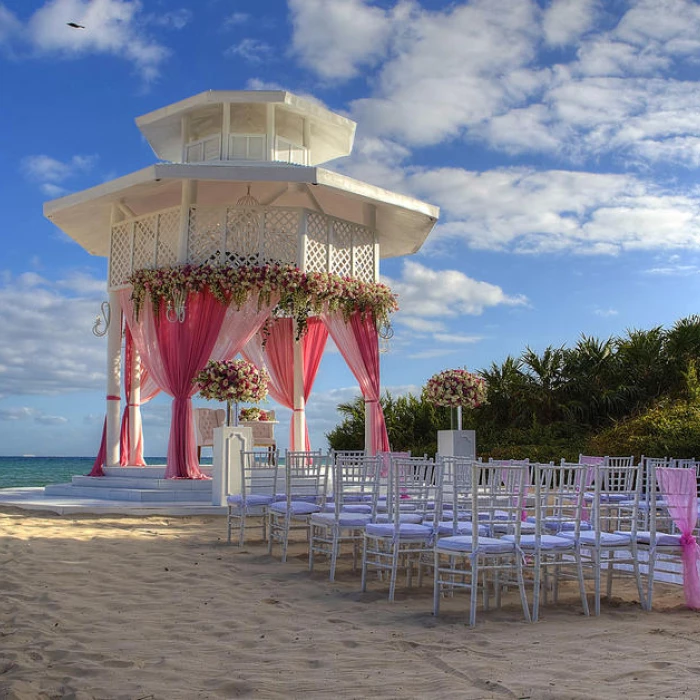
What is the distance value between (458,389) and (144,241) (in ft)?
18.4

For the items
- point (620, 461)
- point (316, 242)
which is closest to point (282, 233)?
point (316, 242)

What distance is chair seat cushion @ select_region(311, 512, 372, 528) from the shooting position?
243 inches

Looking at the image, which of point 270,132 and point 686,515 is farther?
point 270,132

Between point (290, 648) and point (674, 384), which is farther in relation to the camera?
point (674, 384)

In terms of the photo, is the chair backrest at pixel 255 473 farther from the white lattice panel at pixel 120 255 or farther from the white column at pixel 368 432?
the white lattice panel at pixel 120 255

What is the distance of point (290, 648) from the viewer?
13.6ft

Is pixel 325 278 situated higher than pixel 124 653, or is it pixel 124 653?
pixel 325 278

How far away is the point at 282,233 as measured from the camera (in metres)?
12.3

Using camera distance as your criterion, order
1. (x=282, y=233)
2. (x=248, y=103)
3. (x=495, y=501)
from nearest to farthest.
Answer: (x=495, y=501), (x=282, y=233), (x=248, y=103)

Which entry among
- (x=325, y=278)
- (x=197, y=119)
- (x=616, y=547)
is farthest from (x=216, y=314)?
(x=616, y=547)

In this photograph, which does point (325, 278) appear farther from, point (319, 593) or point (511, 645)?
point (511, 645)

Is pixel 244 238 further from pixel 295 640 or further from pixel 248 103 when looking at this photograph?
pixel 295 640

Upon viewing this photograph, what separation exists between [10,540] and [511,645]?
18.2 feet

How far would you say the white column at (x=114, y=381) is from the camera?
12969 millimetres
